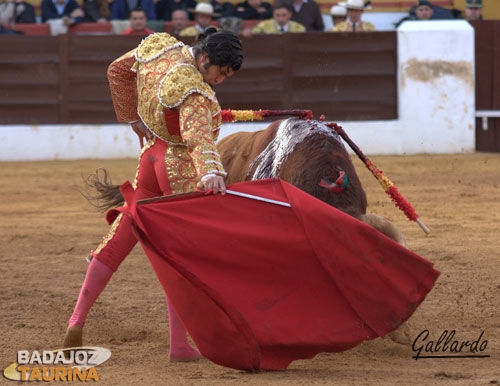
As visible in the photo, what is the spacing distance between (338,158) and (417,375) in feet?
3.07

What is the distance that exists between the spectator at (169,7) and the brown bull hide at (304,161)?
6.01 m

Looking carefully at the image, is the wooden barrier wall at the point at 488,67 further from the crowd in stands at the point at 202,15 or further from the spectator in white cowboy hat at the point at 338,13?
the spectator in white cowboy hat at the point at 338,13

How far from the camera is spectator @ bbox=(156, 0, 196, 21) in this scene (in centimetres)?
1012

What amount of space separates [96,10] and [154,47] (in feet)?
23.3

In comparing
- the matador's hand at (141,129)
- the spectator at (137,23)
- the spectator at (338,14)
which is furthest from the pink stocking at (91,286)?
the spectator at (338,14)

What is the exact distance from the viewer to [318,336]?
9.96 feet

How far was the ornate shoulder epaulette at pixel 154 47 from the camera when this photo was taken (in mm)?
3301

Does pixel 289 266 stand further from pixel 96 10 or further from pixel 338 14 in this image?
pixel 96 10

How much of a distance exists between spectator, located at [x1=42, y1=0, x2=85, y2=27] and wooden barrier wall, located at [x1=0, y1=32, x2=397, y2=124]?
0.59 meters

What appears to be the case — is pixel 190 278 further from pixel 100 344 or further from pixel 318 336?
pixel 100 344

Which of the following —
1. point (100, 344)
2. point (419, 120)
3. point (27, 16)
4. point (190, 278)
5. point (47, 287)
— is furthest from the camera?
point (27, 16)

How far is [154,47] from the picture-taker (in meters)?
3.33

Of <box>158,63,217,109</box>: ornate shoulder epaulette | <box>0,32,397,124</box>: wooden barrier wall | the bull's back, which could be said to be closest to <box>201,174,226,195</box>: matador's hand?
<box>158,63,217,109</box>: ornate shoulder epaulette

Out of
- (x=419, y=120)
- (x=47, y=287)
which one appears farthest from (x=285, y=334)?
(x=419, y=120)
